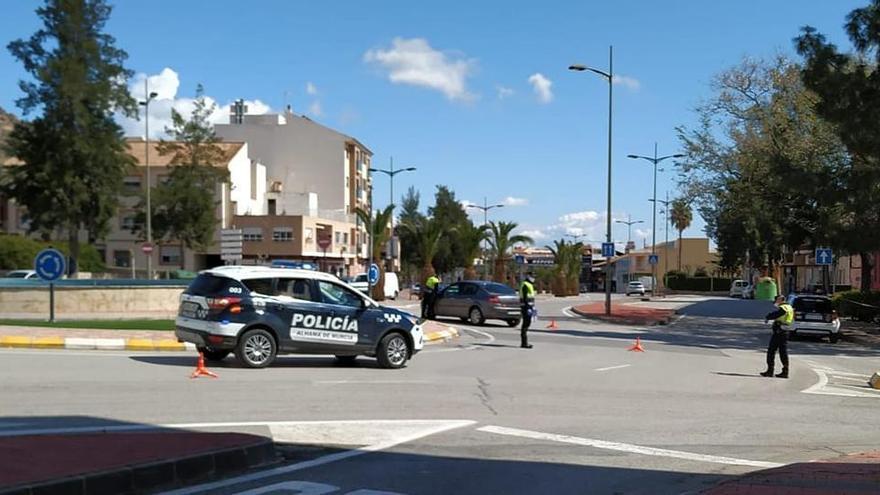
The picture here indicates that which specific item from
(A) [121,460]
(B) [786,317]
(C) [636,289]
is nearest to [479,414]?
(A) [121,460]

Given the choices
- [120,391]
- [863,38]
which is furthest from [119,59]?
[120,391]

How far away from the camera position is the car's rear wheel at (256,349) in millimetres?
16031

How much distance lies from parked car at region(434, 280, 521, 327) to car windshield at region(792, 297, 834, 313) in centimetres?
931

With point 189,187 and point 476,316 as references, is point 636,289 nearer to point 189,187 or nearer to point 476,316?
point 189,187

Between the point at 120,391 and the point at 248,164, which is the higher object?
the point at 248,164

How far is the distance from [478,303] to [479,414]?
2103 centimetres

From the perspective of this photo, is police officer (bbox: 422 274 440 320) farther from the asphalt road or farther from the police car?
the police car

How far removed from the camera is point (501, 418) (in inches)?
468

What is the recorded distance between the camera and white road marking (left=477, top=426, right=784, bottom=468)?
31.0 ft

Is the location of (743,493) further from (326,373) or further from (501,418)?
(326,373)

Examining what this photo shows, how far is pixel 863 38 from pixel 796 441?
1917cm

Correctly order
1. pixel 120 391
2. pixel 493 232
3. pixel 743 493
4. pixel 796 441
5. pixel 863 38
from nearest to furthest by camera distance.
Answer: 1. pixel 743 493
2. pixel 796 441
3. pixel 120 391
4. pixel 863 38
5. pixel 493 232

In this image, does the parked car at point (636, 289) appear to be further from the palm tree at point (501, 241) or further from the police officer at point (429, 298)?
the police officer at point (429, 298)

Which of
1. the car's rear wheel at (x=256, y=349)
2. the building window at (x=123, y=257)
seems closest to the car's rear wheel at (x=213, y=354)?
the car's rear wheel at (x=256, y=349)
